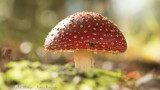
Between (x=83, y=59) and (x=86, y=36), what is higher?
(x=86, y=36)

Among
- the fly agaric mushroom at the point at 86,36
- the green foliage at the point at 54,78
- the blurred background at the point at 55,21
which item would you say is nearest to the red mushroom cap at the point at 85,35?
the fly agaric mushroom at the point at 86,36

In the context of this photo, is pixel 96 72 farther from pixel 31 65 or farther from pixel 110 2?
pixel 110 2

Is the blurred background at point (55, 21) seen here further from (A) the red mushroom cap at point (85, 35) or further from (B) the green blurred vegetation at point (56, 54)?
(A) the red mushroom cap at point (85, 35)

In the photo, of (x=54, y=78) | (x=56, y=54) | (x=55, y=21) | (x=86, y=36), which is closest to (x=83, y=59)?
(x=86, y=36)

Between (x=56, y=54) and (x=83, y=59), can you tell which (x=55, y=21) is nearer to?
(x=56, y=54)

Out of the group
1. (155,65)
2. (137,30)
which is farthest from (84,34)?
(137,30)
